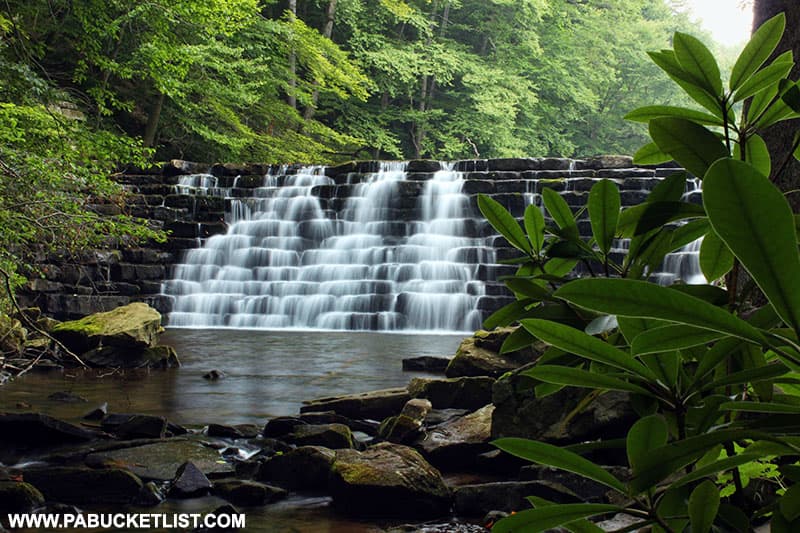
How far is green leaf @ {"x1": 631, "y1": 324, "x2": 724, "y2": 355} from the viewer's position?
53 cm

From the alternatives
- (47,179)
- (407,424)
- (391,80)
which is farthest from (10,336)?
(391,80)

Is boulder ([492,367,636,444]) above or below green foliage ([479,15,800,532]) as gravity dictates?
below

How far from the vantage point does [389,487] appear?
332 centimetres

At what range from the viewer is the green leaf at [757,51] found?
2.69 feet

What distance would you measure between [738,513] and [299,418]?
4460 millimetres

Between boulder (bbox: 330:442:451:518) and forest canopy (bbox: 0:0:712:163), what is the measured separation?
11107 millimetres

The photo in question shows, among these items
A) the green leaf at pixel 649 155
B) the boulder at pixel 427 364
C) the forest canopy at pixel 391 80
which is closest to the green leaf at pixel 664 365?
the green leaf at pixel 649 155

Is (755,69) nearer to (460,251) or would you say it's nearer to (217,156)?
(460,251)

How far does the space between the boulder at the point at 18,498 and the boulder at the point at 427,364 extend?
5.25 metres

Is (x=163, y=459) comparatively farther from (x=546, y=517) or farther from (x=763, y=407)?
(x=763, y=407)

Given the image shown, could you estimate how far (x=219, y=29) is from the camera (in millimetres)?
14680

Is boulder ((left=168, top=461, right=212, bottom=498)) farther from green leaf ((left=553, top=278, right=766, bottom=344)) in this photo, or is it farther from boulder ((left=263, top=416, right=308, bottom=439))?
green leaf ((left=553, top=278, right=766, bottom=344))

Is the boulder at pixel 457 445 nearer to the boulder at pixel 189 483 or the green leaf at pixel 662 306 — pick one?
the boulder at pixel 189 483

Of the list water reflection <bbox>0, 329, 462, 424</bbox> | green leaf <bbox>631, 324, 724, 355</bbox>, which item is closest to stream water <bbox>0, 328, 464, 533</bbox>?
water reflection <bbox>0, 329, 462, 424</bbox>
